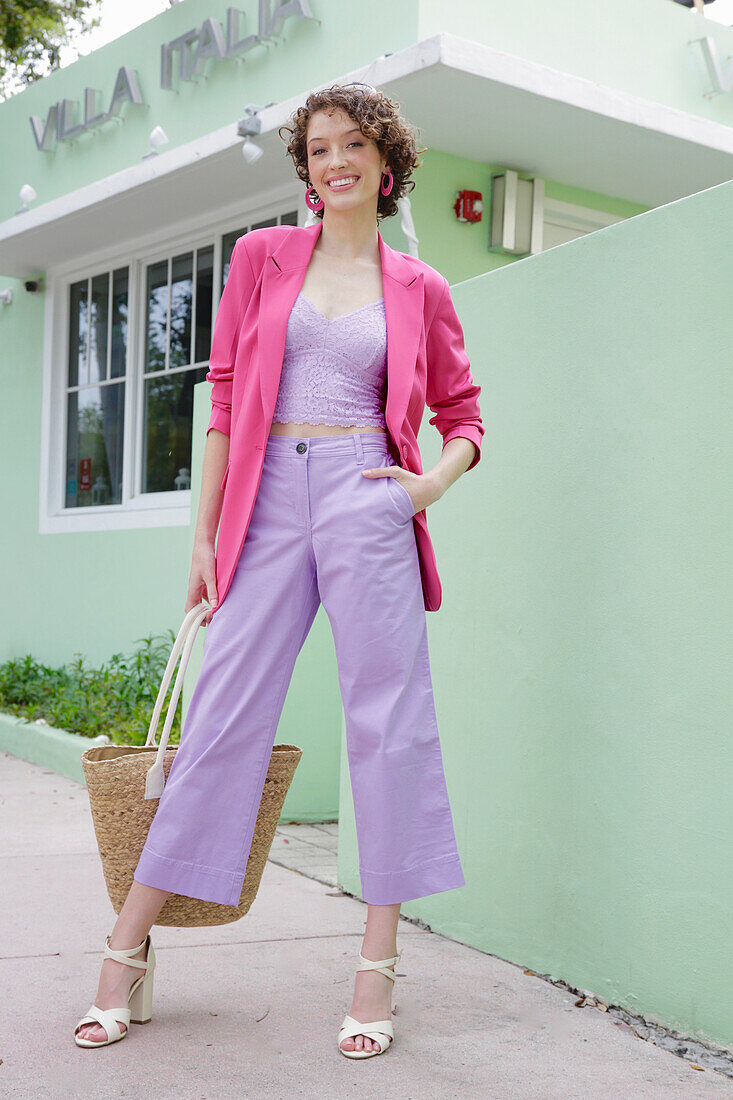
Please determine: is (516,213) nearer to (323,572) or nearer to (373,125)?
(373,125)

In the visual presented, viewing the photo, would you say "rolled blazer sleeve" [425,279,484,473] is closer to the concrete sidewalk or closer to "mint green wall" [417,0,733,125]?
the concrete sidewalk

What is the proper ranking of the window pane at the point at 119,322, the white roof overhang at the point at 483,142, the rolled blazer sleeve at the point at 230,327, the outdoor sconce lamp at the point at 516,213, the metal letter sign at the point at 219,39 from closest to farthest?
1. the rolled blazer sleeve at the point at 230,327
2. the white roof overhang at the point at 483,142
3. the outdoor sconce lamp at the point at 516,213
4. the metal letter sign at the point at 219,39
5. the window pane at the point at 119,322

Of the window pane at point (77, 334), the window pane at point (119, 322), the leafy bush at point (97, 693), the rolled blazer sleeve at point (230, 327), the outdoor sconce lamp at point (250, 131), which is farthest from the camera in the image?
the window pane at point (77, 334)

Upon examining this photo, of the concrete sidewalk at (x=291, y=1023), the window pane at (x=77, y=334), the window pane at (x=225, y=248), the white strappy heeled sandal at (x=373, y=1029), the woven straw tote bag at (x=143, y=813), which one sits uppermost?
the window pane at (x=225, y=248)

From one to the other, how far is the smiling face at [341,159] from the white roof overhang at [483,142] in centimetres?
239

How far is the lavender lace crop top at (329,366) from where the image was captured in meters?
2.53

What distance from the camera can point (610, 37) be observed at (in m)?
6.16

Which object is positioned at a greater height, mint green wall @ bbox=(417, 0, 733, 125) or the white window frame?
mint green wall @ bbox=(417, 0, 733, 125)

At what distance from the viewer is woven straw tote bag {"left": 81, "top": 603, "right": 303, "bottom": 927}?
8.14 feet

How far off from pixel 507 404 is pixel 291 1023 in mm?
1624

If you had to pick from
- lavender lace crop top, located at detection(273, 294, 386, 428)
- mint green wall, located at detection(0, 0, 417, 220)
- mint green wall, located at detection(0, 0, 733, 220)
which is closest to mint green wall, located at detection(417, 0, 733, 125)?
mint green wall, located at detection(0, 0, 733, 220)

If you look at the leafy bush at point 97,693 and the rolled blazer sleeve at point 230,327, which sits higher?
the rolled blazer sleeve at point 230,327

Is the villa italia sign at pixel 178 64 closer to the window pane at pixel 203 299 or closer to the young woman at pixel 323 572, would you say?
Result: the window pane at pixel 203 299

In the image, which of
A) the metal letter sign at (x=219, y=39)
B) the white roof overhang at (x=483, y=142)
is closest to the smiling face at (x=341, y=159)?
the white roof overhang at (x=483, y=142)
